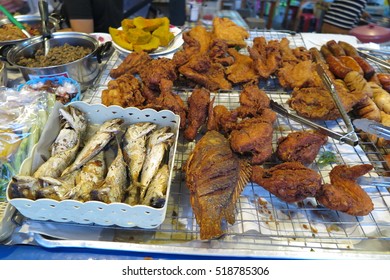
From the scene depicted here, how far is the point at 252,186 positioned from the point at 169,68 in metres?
1.25

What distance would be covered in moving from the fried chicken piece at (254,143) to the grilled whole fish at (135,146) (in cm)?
54

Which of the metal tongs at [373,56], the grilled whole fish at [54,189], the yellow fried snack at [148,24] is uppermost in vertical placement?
the yellow fried snack at [148,24]

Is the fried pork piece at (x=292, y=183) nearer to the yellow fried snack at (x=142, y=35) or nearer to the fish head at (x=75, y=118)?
the fish head at (x=75, y=118)

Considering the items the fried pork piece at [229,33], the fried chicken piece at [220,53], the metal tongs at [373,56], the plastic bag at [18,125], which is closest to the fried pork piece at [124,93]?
the plastic bag at [18,125]

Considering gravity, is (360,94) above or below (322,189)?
above

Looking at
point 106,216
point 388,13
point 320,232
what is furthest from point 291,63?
point 388,13

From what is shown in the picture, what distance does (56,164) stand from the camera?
150 centimetres

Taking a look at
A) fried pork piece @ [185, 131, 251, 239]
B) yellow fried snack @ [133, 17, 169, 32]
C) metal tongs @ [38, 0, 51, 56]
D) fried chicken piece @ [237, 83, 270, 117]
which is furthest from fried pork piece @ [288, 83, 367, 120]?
metal tongs @ [38, 0, 51, 56]

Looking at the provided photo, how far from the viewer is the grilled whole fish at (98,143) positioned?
1543 millimetres

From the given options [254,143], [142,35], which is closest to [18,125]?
[254,143]

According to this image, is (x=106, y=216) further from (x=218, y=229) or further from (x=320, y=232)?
(x=320, y=232)

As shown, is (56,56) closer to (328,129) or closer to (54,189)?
(54,189)

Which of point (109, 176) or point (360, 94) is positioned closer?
point (109, 176)

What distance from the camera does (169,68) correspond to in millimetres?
2324
